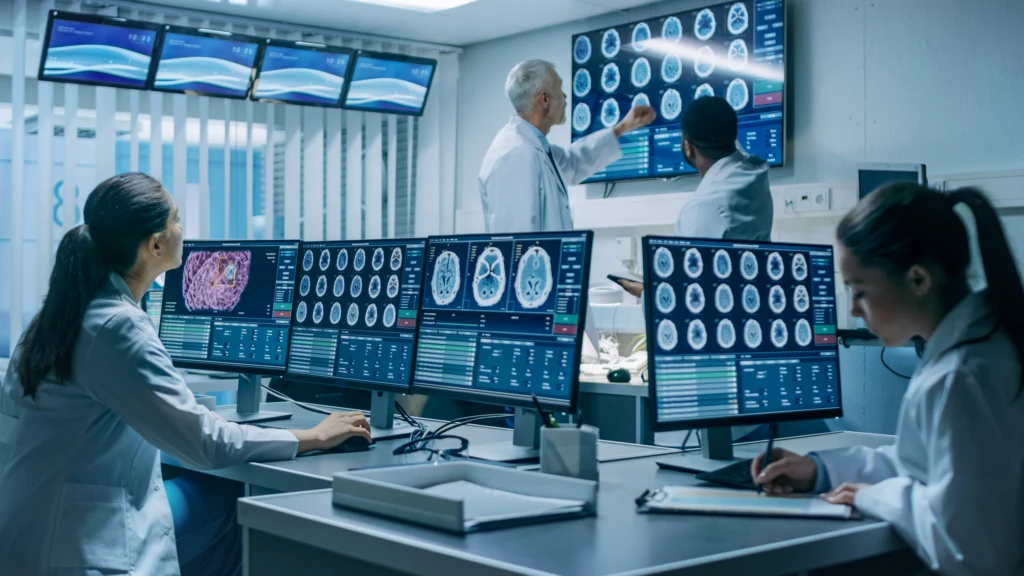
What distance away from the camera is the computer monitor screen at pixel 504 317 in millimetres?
1804

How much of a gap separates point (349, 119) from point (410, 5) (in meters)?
0.75

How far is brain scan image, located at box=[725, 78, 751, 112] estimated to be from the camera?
4.14 meters

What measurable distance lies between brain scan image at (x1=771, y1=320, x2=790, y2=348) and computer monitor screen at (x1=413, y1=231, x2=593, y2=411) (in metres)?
0.35

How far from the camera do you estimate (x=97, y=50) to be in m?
4.21

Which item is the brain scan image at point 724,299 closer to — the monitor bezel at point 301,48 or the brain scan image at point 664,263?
the brain scan image at point 664,263

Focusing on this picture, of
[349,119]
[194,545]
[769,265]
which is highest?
[349,119]

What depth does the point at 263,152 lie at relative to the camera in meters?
4.93

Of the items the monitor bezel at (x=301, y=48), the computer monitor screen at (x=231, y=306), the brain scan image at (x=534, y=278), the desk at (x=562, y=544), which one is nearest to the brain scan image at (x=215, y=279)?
the computer monitor screen at (x=231, y=306)

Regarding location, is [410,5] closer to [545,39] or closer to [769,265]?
[545,39]

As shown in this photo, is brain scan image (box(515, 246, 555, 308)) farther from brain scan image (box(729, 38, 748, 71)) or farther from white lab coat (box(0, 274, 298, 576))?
brain scan image (box(729, 38, 748, 71))

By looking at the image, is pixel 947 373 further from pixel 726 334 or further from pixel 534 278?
pixel 534 278

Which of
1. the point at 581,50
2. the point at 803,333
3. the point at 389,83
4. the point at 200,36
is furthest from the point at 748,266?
the point at 389,83

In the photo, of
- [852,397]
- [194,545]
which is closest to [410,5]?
[852,397]

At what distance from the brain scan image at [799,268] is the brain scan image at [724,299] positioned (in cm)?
18
